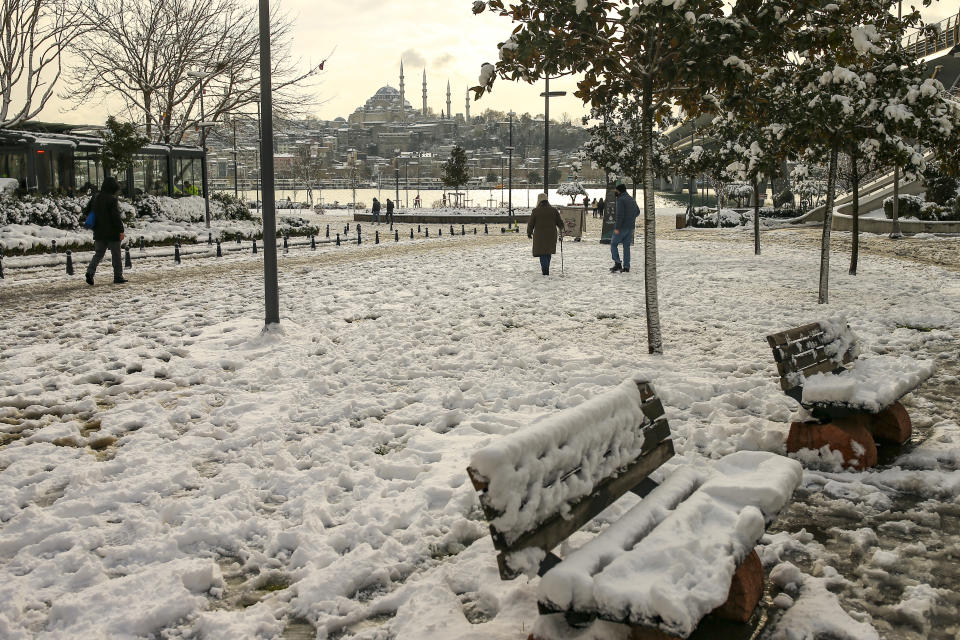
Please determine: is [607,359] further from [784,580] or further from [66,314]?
[66,314]

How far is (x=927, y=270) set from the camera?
635 inches

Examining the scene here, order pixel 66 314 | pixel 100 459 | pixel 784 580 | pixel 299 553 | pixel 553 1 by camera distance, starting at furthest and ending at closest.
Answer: pixel 66 314
pixel 553 1
pixel 100 459
pixel 299 553
pixel 784 580

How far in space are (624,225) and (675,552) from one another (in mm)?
13957

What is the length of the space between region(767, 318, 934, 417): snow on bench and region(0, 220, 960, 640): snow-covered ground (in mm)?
452

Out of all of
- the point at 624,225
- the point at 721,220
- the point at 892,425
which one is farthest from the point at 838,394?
the point at 721,220

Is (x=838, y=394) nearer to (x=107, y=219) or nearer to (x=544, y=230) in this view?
(x=544, y=230)

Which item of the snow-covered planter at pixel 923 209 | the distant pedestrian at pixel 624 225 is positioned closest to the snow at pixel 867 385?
the distant pedestrian at pixel 624 225

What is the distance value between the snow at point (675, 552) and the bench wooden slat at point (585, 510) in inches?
4.3

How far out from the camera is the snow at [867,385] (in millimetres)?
4809

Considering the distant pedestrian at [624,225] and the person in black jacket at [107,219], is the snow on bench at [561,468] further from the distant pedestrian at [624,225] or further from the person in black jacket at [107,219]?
the person in black jacket at [107,219]

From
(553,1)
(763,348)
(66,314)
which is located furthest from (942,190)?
(66,314)

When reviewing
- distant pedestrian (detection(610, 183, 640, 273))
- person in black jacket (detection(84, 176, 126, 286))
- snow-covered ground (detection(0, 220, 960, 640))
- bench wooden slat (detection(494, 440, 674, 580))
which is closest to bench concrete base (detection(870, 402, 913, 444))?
snow-covered ground (detection(0, 220, 960, 640))

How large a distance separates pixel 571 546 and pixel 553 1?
17.5 feet

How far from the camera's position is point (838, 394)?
4855 mm
